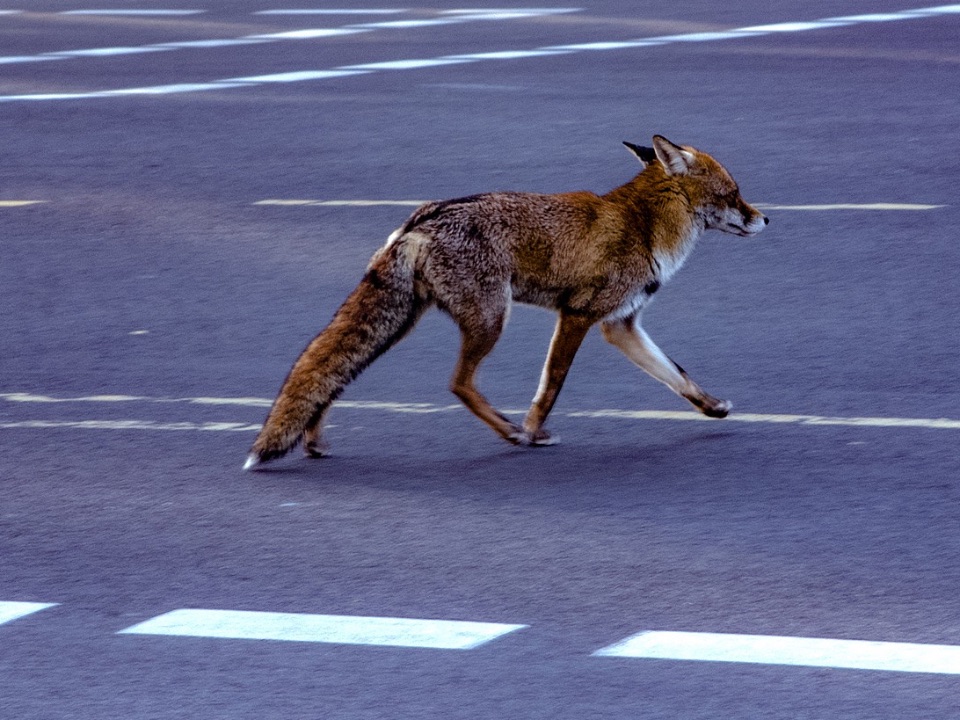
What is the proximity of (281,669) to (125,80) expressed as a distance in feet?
49.2

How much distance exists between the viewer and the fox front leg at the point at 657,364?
804 centimetres

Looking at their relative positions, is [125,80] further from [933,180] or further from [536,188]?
[933,180]

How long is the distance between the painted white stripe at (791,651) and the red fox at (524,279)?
7.46 feet

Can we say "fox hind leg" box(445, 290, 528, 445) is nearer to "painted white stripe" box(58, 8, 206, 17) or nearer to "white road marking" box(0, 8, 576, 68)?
"white road marking" box(0, 8, 576, 68)

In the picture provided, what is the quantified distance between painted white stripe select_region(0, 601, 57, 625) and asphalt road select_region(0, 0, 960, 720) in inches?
0.8

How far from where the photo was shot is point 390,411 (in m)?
8.38

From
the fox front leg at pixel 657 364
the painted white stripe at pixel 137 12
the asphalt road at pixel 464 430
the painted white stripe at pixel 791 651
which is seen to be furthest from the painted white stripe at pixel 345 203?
the painted white stripe at pixel 137 12

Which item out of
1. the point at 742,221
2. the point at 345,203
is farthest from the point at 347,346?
the point at 345,203

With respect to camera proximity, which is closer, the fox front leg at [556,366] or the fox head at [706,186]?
the fox front leg at [556,366]

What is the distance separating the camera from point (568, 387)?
876 cm

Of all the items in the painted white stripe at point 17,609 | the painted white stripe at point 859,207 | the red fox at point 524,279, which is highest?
the red fox at point 524,279

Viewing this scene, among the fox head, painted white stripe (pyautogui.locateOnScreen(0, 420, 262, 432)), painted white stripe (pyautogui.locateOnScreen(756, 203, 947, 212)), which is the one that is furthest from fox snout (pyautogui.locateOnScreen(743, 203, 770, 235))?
painted white stripe (pyautogui.locateOnScreen(756, 203, 947, 212))

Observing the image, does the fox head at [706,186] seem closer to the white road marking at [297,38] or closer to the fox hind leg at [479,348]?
the fox hind leg at [479,348]

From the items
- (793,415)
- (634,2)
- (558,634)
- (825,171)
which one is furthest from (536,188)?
(634,2)
